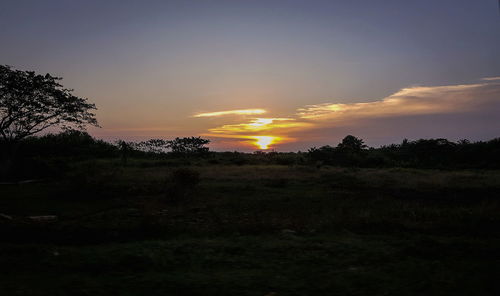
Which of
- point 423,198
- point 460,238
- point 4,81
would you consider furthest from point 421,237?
point 4,81

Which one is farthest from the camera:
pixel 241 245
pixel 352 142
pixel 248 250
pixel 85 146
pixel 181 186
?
pixel 352 142

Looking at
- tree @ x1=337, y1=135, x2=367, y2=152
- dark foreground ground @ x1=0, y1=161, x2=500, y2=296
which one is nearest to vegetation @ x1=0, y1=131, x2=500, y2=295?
dark foreground ground @ x1=0, y1=161, x2=500, y2=296

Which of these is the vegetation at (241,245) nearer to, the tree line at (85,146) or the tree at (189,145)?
the tree line at (85,146)

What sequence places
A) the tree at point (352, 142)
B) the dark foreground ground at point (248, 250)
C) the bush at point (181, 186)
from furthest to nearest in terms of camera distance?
the tree at point (352, 142) → the bush at point (181, 186) → the dark foreground ground at point (248, 250)

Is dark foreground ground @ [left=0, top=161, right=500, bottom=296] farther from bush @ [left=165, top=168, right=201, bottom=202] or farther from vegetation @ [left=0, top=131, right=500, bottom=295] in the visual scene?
bush @ [left=165, top=168, right=201, bottom=202]

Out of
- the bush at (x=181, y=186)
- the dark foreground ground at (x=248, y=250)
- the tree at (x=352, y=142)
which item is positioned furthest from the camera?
the tree at (x=352, y=142)

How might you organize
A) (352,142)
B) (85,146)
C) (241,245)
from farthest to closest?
(352,142) < (85,146) < (241,245)

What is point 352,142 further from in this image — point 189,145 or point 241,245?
point 241,245

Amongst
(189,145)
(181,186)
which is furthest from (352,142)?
(181,186)

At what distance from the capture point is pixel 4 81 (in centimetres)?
2255

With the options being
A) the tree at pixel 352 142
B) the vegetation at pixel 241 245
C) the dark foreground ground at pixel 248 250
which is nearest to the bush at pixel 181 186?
the vegetation at pixel 241 245

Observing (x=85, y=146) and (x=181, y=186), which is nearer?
(x=181, y=186)

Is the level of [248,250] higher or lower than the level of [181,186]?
lower

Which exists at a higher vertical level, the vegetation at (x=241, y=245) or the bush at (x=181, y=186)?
the bush at (x=181, y=186)
